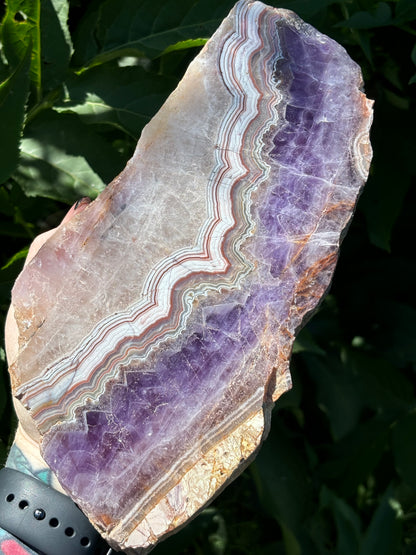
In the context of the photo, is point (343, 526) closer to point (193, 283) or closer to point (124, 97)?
point (193, 283)

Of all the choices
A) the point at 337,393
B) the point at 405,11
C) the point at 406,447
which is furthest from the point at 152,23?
the point at 406,447

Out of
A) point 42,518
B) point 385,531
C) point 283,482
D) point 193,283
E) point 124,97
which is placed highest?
point 124,97

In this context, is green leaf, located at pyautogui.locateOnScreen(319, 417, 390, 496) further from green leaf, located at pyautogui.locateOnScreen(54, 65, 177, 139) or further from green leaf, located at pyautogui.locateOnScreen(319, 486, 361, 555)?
green leaf, located at pyautogui.locateOnScreen(54, 65, 177, 139)

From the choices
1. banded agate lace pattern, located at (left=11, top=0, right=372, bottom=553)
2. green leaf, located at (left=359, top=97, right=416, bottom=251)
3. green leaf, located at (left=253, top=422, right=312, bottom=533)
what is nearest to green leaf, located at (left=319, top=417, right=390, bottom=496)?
green leaf, located at (left=253, top=422, right=312, bottom=533)

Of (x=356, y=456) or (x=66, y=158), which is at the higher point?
(x=66, y=158)

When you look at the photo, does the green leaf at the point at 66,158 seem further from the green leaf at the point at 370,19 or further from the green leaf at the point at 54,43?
the green leaf at the point at 370,19

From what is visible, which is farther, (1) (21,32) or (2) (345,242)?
(2) (345,242)

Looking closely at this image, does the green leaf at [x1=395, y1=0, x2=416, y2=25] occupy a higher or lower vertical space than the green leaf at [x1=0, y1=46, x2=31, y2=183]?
lower
